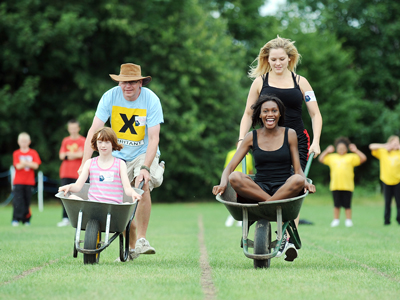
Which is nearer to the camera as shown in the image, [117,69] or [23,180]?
[23,180]

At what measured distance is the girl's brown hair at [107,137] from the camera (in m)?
5.53

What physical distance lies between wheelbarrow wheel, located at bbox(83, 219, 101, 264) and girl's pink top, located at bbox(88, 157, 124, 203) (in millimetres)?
301

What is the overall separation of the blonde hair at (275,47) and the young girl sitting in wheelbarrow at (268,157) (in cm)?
61

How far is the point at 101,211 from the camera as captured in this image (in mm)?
5238

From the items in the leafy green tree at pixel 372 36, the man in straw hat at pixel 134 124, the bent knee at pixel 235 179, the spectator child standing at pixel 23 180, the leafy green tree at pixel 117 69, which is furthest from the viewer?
the leafy green tree at pixel 372 36

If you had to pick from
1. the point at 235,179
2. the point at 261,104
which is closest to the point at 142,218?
the point at 235,179

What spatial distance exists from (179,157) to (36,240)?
16.6 meters

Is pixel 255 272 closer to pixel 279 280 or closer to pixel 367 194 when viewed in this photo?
pixel 279 280

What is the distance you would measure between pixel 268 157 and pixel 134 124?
1.48 m

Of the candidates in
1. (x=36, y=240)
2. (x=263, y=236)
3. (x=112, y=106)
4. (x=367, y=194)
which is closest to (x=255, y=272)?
(x=263, y=236)

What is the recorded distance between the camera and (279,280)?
4.34m

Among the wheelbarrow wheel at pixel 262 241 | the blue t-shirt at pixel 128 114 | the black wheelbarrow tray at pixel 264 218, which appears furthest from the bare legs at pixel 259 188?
the blue t-shirt at pixel 128 114

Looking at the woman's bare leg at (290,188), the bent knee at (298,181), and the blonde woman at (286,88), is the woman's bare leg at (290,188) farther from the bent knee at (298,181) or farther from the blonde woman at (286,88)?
the blonde woman at (286,88)

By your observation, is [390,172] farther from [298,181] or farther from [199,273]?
[199,273]
